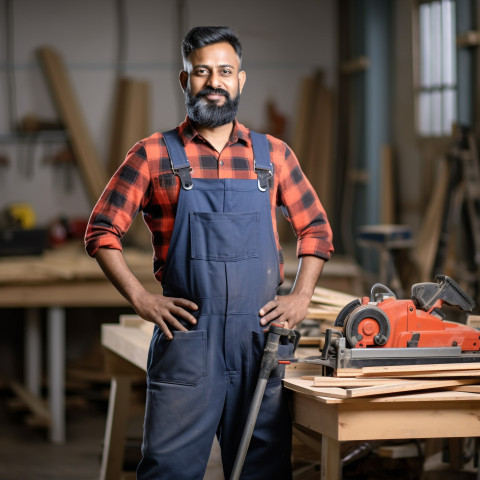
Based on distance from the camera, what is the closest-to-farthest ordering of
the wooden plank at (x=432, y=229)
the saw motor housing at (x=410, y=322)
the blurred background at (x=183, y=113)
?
the saw motor housing at (x=410, y=322)
the wooden plank at (x=432, y=229)
the blurred background at (x=183, y=113)

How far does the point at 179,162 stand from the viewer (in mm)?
2482

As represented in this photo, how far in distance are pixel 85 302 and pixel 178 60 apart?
2.61m

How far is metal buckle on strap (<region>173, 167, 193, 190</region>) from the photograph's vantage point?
8.07ft

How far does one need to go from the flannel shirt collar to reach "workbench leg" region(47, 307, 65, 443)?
3.01 metres

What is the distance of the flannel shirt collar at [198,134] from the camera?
2.55 metres

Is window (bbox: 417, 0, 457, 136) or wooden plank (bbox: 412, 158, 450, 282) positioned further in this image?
window (bbox: 417, 0, 457, 136)

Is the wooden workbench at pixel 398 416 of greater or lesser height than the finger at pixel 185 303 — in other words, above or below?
below

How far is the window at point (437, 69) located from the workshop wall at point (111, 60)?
3.58 feet

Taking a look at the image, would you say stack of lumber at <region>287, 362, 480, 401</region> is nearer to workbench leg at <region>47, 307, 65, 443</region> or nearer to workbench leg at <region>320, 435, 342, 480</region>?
workbench leg at <region>320, 435, 342, 480</region>

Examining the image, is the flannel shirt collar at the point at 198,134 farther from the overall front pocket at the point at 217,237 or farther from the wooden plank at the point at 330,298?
the wooden plank at the point at 330,298

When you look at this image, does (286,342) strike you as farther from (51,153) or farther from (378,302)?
(51,153)

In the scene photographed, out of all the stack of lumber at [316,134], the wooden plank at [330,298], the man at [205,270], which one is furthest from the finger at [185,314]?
the stack of lumber at [316,134]

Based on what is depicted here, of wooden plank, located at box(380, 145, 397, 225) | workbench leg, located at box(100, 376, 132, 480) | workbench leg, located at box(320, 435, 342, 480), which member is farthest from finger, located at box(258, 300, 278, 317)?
wooden plank, located at box(380, 145, 397, 225)

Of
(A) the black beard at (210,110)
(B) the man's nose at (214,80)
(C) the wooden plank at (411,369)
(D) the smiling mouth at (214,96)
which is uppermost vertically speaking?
(B) the man's nose at (214,80)
